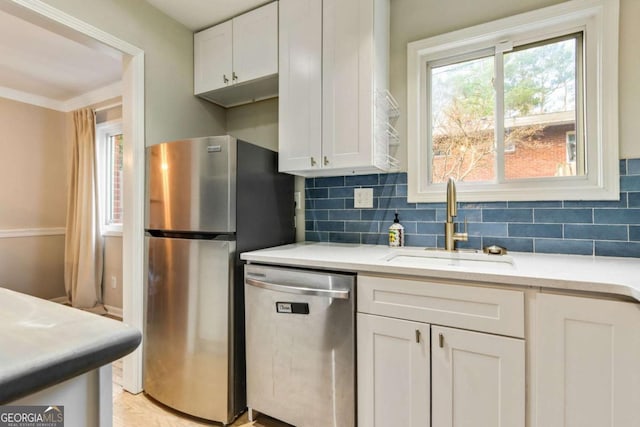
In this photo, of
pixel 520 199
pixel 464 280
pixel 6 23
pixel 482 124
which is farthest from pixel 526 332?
pixel 6 23

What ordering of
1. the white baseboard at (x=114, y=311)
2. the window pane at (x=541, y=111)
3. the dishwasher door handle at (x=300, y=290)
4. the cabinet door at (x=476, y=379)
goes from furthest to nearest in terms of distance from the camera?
the white baseboard at (x=114, y=311), the window pane at (x=541, y=111), the dishwasher door handle at (x=300, y=290), the cabinet door at (x=476, y=379)

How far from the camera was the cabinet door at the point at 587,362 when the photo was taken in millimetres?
980

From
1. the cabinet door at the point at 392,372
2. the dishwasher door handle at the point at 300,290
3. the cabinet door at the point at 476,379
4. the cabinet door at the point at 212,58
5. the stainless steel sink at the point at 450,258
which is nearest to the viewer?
the cabinet door at the point at 476,379

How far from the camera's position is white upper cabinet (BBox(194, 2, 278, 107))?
2.04 m

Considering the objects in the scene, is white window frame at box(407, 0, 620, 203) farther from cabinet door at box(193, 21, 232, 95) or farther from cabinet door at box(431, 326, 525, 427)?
cabinet door at box(193, 21, 232, 95)

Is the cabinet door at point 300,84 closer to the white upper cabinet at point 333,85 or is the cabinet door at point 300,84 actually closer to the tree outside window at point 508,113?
the white upper cabinet at point 333,85

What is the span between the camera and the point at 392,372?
1.31 metres

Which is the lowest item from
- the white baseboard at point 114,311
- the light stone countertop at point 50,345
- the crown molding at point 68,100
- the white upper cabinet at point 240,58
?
the white baseboard at point 114,311

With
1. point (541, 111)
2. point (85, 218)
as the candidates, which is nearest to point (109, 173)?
point (85, 218)

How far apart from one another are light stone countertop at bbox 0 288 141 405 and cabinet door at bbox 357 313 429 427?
104 cm

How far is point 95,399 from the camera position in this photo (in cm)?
48

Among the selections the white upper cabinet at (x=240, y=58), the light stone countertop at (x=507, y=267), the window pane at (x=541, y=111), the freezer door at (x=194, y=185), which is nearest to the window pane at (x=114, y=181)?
the white upper cabinet at (x=240, y=58)

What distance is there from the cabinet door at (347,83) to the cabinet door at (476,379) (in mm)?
966

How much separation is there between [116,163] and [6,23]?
159 cm
